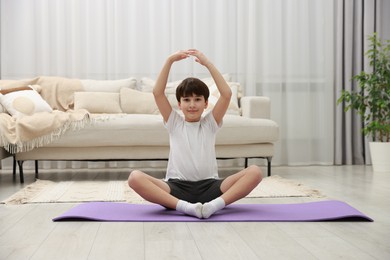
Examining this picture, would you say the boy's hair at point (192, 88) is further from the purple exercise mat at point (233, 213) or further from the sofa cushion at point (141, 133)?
the sofa cushion at point (141, 133)

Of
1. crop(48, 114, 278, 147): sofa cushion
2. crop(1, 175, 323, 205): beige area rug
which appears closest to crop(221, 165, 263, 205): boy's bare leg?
crop(1, 175, 323, 205): beige area rug

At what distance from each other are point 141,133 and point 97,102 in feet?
2.21

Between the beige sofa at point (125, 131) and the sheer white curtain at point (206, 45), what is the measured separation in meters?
0.64

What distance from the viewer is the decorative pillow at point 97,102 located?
15.1 feet

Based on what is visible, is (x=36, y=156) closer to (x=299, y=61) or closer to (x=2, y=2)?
(x=2, y=2)

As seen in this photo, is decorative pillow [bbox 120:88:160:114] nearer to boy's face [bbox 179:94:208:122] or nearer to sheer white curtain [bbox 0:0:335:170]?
sheer white curtain [bbox 0:0:335:170]

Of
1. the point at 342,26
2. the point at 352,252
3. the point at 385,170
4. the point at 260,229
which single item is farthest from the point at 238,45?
the point at 352,252

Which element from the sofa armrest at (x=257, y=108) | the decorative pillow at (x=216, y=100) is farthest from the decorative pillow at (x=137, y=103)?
the sofa armrest at (x=257, y=108)

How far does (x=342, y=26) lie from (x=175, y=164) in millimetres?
3358

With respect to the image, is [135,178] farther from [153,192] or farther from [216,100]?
[216,100]

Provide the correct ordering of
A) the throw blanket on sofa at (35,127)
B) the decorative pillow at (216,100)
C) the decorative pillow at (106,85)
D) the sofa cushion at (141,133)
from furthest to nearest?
the decorative pillow at (106,85)
the decorative pillow at (216,100)
the sofa cushion at (141,133)
the throw blanket on sofa at (35,127)

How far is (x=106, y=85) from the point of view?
4879 mm

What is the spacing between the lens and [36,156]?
4.11m

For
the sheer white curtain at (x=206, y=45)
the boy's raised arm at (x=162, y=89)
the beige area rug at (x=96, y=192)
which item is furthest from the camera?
the sheer white curtain at (x=206, y=45)
